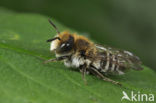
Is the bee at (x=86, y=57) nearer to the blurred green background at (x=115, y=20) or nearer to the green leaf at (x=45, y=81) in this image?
the green leaf at (x=45, y=81)

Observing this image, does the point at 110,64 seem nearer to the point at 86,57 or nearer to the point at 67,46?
the point at 86,57

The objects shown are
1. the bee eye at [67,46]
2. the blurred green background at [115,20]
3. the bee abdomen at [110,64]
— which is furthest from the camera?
the blurred green background at [115,20]

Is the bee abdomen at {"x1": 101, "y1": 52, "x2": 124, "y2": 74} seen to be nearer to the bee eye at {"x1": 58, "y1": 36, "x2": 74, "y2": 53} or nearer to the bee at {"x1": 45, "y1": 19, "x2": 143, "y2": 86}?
the bee at {"x1": 45, "y1": 19, "x2": 143, "y2": 86}

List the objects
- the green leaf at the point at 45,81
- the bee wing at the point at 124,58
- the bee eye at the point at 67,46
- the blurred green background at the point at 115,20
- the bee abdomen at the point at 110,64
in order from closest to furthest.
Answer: the green leaf at the point at 45,81 < the bee eye at the point at 67,46 < the bee abdomen at the point at 110,64 < the bee wing at the point at 124,58 < the blurred green background at the point at 115,20

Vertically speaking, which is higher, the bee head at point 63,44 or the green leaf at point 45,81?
the bee head at point 63,44

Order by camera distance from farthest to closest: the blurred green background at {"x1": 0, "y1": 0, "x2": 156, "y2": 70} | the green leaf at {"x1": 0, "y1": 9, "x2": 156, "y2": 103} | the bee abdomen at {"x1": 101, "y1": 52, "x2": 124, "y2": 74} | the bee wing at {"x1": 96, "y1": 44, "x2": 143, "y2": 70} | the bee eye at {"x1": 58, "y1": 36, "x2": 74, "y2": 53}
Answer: the blurred green background at {"x1": 0, "y1": 0, "x2": 156, "y2": 70}, the bee wing at {"x1": 96, "y1": 44, "x2": 143, "y2": 70}, the bee abdomen at {"x1": 101, "y1": 52, "x2": 124, "y2": 74}, the bee eye at {"x1": 58, "y1": 36, "x2": 74, "y2": 53}, the green leaf at {"x1": 0, "y1": 9, "x2": 156, "y2": 103}

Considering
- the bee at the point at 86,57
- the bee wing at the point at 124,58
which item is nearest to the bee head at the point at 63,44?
the bee at the point at 86,57

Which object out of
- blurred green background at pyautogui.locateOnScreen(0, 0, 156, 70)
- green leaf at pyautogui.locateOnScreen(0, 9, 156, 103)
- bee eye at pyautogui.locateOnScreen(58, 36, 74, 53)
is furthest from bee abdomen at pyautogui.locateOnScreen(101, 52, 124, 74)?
blurred green background at pyautogui.locateOnScreen(0, 0, 156, 70)
